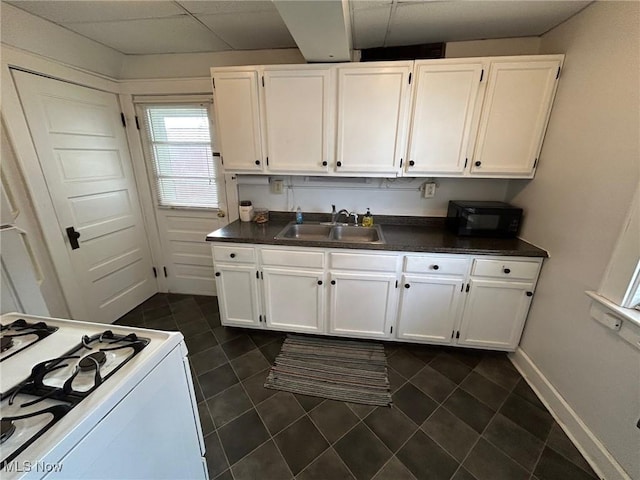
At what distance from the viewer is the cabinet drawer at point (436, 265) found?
189cm

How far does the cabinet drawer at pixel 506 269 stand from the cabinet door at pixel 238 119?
1862 millimetres

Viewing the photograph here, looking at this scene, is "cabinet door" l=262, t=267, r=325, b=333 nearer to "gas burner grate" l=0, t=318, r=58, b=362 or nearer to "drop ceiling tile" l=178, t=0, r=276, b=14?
"gas burner grate" l=0, t=318, r=58, b=362

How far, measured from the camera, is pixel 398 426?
62.4 inches

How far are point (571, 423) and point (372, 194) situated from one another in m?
2.02

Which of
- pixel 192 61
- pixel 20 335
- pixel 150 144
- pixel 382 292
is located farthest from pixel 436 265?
pixel 150 144

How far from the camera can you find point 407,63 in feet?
6.00

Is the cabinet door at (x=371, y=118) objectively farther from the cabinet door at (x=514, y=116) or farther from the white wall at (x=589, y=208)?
the white wall at (x=589, y=208)

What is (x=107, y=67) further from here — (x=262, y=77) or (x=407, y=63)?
(x=407, y=63)

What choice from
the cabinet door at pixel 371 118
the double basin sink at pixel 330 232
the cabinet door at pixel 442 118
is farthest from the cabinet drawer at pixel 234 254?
the cabinet door at pixel 442 118

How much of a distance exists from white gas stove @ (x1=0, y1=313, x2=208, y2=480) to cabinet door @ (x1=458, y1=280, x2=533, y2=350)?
192 cm

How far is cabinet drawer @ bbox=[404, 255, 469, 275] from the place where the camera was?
1.89m

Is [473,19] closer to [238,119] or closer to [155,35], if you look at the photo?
[238,119]

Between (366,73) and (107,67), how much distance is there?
7.38ft

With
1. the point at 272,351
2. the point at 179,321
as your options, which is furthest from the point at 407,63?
the point at 179,321
